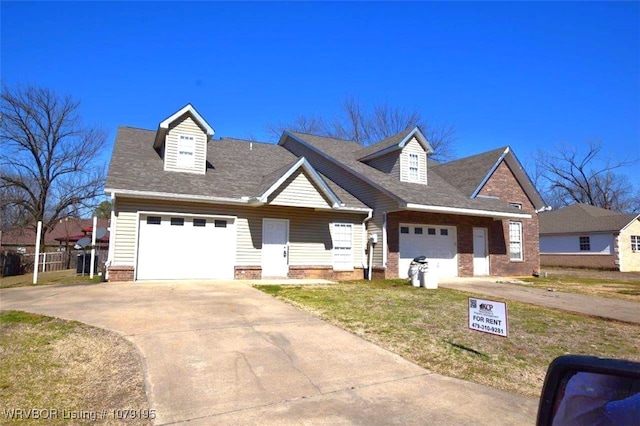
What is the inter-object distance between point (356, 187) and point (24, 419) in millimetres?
15655

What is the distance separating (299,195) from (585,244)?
27055 mm

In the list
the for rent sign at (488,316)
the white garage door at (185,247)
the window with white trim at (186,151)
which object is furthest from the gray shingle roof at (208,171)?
the for rent sign at (488,316)

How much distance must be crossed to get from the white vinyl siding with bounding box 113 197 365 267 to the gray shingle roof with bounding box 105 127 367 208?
1.79 feet

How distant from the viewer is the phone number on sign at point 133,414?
152 inches

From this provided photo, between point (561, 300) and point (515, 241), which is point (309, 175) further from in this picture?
point (515, 241)

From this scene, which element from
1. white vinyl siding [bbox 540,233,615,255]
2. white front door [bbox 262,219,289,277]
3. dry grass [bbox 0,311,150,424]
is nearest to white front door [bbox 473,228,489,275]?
white front door [bbox 262,219,289,277]

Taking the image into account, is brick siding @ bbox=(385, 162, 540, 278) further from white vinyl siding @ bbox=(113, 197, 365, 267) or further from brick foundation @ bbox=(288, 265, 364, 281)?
white vinyl siding @ bbox=(113, 197, 365, 267)

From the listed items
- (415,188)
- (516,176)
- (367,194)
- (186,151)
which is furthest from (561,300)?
(186,151)

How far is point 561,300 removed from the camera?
39.5 ft

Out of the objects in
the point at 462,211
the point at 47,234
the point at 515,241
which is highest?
the point at 462,211

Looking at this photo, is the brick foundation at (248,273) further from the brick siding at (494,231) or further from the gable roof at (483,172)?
the gable roof at (483,172)

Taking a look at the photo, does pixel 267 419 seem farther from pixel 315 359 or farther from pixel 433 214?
pixel 433 214

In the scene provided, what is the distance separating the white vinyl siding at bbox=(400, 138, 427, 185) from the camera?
18.8 meters

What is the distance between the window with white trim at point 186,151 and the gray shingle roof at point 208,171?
0.50 m
